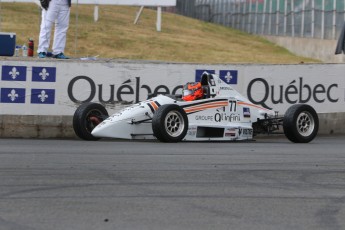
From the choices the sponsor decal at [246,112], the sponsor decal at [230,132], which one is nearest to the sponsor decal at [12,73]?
the sponsor decal at [230,132]

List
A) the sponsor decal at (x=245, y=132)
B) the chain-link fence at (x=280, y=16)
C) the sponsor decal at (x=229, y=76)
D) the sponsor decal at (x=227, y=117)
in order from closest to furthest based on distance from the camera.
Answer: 1. the sponsor decal at (x=227, y=117)
2. the sponsor decal at (x=245, y=132)
3. the sponsor decal at (x=229, y=76)
4. the chain-link fence at (x=280, y=16)

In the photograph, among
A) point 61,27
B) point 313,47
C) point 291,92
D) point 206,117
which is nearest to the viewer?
point 206,117

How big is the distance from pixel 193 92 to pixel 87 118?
81.0 inches

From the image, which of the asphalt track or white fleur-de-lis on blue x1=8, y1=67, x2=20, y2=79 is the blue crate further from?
the asphalt track

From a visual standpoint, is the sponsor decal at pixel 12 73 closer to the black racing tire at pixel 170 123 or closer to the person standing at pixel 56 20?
the person standing at pixel 56 20

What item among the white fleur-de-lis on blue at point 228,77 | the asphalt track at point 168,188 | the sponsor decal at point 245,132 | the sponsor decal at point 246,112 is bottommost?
the asphalt track at point 168,188

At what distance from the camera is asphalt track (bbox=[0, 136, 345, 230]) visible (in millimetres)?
8102

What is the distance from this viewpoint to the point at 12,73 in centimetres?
1762

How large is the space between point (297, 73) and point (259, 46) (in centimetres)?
1515

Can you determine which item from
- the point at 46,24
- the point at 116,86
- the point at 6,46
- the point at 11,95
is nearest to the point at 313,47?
the point at 46,24

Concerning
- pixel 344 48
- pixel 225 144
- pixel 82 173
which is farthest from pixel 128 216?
pixel 344 48

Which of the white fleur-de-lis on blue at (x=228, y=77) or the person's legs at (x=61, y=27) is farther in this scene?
the person's legs at (x=61, y=27)

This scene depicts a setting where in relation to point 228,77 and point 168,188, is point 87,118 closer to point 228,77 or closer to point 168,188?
point 228,77

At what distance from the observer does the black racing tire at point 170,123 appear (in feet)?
51.1
